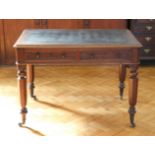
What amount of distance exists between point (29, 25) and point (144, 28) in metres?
1.44

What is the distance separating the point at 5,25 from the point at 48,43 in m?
1.83

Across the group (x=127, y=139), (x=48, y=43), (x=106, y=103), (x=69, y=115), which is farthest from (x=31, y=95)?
(x=127, y=139)

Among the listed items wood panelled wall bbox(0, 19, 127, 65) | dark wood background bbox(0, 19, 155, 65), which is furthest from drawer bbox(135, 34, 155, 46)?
wood panelled wall bbox(0, 19, 127, 65)

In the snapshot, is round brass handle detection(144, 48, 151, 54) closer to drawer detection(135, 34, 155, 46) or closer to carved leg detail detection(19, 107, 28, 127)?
drawer detection(135, 34, 155, 46)

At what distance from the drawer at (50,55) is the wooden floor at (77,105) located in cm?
53

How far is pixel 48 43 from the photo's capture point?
1.87 meters

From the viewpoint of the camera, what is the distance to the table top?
1.84 meters

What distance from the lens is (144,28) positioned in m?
3.48

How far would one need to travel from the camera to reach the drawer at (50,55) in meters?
1.88

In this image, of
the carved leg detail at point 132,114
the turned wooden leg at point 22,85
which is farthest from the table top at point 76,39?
the carved leg detail at point 132,114

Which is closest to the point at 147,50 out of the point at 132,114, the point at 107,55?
the point at 132,114

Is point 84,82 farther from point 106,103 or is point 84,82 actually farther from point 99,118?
point 99,118

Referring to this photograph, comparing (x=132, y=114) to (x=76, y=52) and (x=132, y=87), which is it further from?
(x=76, y=52)

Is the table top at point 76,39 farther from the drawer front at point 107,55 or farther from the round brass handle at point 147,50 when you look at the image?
the round brass handle at point 147,50
